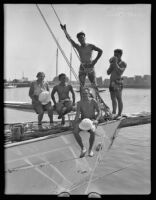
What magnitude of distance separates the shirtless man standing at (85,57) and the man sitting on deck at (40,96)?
77cm

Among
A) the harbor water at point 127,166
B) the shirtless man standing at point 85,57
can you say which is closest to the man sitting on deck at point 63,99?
the shirtless man standing at point 85,57

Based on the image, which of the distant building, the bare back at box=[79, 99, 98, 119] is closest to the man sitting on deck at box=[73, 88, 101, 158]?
the bare back at box=[79, 99, 98, 119]

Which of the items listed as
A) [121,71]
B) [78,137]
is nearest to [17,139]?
[78,137]

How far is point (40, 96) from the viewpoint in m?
5.89

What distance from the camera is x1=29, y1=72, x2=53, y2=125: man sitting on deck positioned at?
5.90 meters

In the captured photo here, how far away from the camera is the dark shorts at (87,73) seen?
639 cm

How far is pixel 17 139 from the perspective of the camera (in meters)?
5.30

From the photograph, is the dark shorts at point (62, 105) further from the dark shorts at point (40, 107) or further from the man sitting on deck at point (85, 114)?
the man sitting on deck at point (85, 114)

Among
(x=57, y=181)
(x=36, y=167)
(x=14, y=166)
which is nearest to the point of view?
(x=14, y=166)

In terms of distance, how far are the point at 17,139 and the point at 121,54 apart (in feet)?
8.84

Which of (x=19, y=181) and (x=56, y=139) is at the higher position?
(x=56, y=139)

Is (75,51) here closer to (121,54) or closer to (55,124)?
(121,54)
